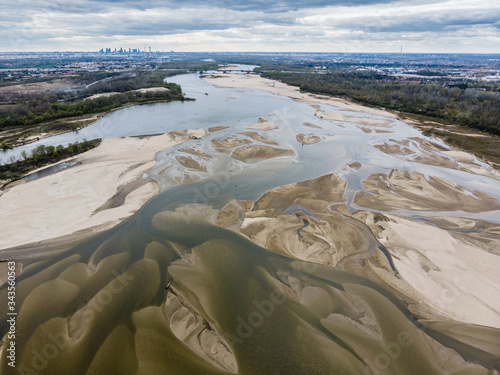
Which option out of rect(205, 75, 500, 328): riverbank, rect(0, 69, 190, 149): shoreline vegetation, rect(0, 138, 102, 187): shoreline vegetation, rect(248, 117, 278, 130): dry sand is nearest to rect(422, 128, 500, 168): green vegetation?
rect(205, 75, 500, 328): riverbank

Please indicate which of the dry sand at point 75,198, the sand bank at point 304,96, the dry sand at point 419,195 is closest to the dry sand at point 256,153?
the dry sand at point 75,198

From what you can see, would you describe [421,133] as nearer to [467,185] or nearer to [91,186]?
[467,185]

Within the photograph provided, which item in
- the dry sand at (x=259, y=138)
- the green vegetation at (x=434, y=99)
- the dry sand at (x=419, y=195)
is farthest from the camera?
the green vegetation at (x=434, y=99)

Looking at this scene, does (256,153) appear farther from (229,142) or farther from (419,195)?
(419,195)

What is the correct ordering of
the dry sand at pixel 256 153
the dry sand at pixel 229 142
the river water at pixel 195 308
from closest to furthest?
the river water at pixel 195 308 < the dry sand at pixel 256 153 < the dry sand at pixel 229 142

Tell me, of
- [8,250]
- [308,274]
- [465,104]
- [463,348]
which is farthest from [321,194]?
[465,104]

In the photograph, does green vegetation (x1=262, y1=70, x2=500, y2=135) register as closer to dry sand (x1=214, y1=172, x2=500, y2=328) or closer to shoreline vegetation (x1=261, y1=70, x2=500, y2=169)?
shoreline vegetation (x1=261, y1=70, x2=500, y2=169)

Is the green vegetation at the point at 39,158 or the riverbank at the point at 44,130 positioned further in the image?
the riverbank at the point at 44,130

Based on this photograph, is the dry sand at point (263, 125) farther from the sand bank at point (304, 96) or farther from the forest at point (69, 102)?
the forest at point (69, 102)

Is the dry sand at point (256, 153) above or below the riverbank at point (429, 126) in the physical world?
below
